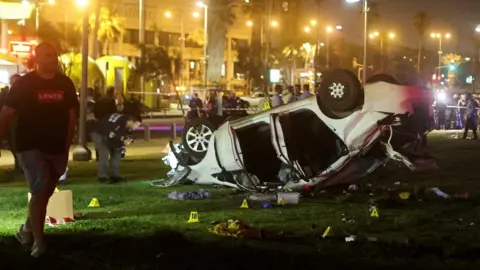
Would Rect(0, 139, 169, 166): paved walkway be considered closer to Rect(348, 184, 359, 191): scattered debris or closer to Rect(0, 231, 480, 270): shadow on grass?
Rect(348, 184, 359, 191): scattered debris

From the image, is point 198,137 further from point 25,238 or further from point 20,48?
point 20,48

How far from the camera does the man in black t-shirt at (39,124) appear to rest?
605 centimetres

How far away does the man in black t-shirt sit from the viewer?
605 cm

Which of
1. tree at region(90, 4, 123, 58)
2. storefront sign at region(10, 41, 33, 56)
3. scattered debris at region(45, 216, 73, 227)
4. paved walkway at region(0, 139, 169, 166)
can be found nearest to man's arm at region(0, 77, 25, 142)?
scattered debris at region(45, 216, 73, 227)

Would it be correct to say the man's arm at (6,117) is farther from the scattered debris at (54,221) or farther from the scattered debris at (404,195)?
the scattered debris at (404,195)

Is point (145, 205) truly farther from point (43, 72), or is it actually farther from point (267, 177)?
point (43, 72)

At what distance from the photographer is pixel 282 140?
10.4 m

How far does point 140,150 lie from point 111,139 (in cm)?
793

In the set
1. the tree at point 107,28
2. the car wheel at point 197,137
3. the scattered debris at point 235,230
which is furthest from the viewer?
the tree at point 107,28

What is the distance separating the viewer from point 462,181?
1288 cm

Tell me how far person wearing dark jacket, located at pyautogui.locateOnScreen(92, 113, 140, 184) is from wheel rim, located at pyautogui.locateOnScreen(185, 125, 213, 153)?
3.62 ft

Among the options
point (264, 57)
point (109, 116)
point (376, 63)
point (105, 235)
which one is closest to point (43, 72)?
point (105, 235)

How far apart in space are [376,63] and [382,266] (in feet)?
303

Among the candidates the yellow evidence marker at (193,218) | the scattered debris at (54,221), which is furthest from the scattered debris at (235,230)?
the scattered debris at (54,221)
